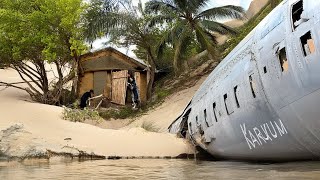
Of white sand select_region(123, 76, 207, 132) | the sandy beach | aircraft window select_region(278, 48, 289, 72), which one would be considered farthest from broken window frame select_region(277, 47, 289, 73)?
white sand select_region(123, 76, 207, 132)

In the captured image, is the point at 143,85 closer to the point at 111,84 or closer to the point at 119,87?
the point at 111,84

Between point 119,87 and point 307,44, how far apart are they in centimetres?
2843

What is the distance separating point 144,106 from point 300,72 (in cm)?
2619

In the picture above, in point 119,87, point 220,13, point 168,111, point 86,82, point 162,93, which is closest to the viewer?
point 168,111

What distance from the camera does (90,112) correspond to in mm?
24031

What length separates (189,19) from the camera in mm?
32938

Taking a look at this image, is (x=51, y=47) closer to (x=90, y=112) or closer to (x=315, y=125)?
(x=90, y=112)

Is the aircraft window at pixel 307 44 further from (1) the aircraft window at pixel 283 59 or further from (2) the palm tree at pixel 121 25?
(2) the palm tree at pixel 121 25

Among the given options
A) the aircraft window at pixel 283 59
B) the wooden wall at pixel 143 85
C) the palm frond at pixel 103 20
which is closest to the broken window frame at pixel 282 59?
the aircraft window at pixel 283 59

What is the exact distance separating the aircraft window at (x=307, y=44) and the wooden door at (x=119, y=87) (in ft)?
91.3

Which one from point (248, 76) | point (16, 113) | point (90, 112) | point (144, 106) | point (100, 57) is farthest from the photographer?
point (100, 57)

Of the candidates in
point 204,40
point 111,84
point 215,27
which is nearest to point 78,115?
point 204,40

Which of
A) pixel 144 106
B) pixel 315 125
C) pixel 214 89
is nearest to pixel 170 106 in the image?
pixel 144 106

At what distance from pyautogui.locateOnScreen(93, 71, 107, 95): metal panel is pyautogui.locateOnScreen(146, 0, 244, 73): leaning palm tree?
6.93 metres
